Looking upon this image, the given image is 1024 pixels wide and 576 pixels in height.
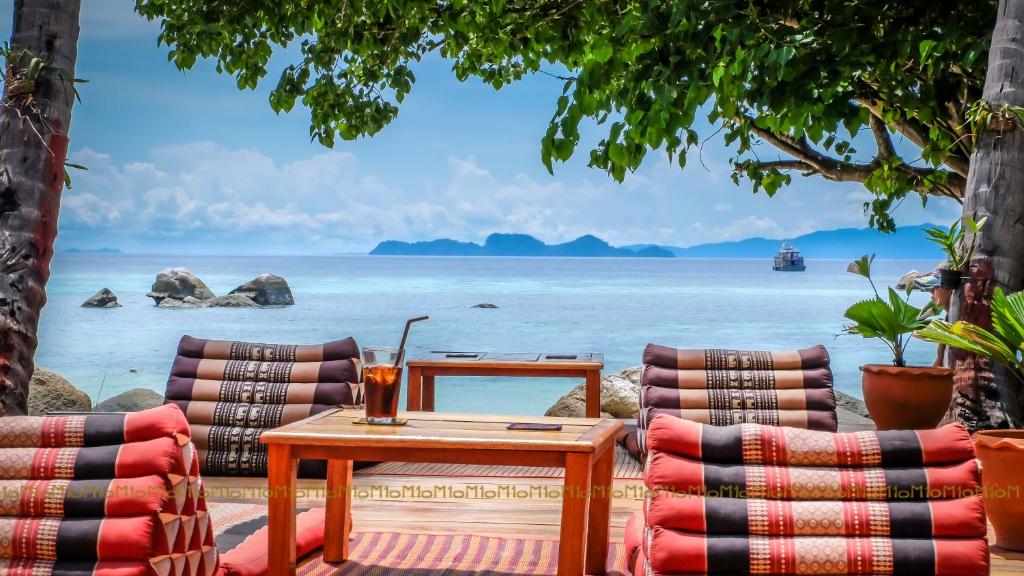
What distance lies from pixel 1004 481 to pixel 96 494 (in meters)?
2.72

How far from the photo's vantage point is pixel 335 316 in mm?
31688

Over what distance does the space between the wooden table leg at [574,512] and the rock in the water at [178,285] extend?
80.3ft

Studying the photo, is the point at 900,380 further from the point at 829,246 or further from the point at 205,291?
the point at 829,246

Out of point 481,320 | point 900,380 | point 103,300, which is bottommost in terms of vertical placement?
point 481,320

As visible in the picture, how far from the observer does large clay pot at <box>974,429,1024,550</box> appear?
2984 mm

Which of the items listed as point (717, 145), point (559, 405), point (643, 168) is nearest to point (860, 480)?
point (559, 405)

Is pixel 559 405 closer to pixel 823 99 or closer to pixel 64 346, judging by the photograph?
pixel 823 99

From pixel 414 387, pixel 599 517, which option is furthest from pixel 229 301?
pixel 599 517

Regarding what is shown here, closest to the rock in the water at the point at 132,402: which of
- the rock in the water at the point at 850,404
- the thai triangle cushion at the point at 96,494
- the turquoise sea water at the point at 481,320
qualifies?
the thai triangle cushion at the point at 96,494

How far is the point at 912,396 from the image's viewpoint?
11.4ft

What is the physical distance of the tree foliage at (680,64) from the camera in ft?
12.3

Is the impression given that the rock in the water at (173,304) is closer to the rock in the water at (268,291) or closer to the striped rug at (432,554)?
the rock in the water at (268,291)

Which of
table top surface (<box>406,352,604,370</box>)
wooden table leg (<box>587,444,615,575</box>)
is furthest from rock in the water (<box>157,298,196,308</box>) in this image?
wooden table leg (<box>587,444,615,575</box>)

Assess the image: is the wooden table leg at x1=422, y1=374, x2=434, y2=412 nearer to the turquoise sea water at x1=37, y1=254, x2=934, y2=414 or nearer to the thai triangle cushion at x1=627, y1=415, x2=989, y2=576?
the thai triangle cushion at x1=627, y1=415, x2=989, y2=576
